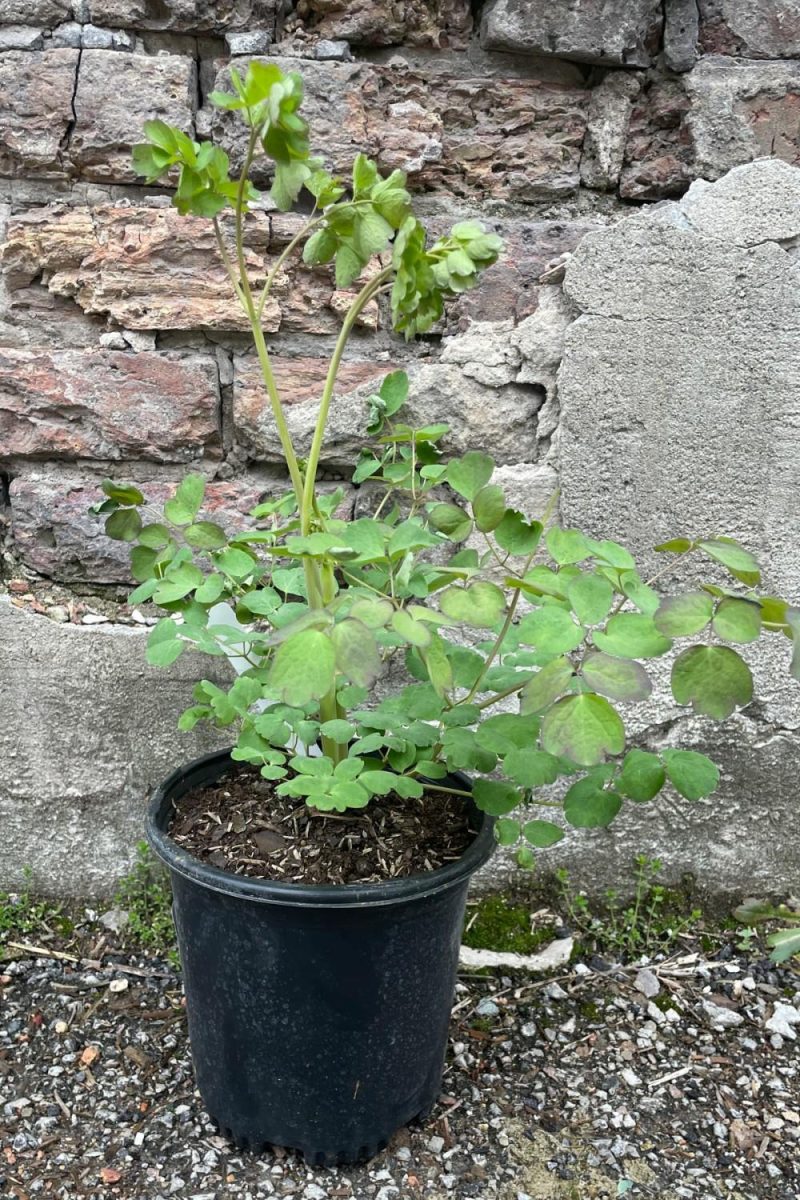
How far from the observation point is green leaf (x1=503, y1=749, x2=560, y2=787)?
3.80 feet

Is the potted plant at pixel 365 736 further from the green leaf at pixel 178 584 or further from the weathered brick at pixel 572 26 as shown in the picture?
the weathered brick at pixel 572 26

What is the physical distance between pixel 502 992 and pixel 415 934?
51 cm

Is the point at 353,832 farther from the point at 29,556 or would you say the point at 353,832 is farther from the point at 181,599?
the point at 29,556

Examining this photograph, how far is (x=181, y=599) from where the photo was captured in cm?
128

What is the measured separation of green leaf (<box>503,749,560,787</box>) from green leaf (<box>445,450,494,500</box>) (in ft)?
1.08

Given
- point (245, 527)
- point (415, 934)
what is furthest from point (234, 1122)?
point (245, 527)

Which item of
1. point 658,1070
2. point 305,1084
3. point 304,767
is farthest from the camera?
point 658,1070

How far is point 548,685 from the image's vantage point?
95 cm

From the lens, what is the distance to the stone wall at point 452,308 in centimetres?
155

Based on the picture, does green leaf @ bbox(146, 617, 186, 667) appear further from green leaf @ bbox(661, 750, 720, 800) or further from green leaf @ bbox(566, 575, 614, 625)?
green leaf @ bbox(661, 750, 720, 800)

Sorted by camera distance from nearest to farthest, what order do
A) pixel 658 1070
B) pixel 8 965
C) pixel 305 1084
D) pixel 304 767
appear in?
pixel 304 767 → pixel 305 1084 → pixel 658 1070 → pixel 8 965

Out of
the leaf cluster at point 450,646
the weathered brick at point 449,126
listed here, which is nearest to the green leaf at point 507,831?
the leaf cluster at point 450,646

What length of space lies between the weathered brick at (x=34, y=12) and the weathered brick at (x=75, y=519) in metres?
0.72

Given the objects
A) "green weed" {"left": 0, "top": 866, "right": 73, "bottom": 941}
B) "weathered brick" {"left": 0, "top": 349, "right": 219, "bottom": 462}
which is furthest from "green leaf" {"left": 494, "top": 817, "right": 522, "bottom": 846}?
"green weed" {"left": 0, "top": 866, "right": 73, "bottom": 941}
